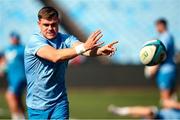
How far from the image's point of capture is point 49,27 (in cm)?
716

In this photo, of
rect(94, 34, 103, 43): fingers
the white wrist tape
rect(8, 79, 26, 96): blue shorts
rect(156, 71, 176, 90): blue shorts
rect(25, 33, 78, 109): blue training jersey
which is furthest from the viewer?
rect(8, 79, 26, 96): blue shorts

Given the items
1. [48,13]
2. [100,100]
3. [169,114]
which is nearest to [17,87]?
[100,100]

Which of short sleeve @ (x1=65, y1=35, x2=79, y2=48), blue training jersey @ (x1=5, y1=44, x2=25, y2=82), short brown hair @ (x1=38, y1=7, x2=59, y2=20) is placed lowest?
blue training jersey @ (x1=5, y1=44, x2=25, y2=82)

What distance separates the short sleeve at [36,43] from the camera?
7.20 meters

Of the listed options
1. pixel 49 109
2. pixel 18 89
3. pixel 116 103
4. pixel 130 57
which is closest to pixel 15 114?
pixel 18 89

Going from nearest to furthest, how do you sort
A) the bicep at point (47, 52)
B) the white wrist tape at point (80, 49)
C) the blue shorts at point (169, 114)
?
the white wrist tape at point (80, 49) → the bicep at point (47, 52) → the blue shorts at point (169, 114)

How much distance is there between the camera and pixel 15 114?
45.8 ft

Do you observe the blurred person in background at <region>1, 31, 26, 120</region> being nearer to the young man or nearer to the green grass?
the green grass

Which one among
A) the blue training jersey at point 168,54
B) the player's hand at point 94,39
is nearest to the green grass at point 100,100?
the blue training jersey at point 168,54

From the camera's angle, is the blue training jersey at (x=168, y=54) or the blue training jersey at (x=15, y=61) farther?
the blue training jersey at (x=15, y=61)

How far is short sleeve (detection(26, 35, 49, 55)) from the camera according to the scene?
23.6 feet

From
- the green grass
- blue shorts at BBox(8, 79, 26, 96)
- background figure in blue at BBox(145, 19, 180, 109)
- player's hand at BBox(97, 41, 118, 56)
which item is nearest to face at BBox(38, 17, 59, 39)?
player's hand at BBox(97, 41, 118, 56)

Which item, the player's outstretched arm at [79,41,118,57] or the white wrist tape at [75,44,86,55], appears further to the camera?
the player's outstretched arm at [79,41,118,57]

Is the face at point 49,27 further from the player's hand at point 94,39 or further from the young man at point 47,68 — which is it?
the player's hand at point 94,39
